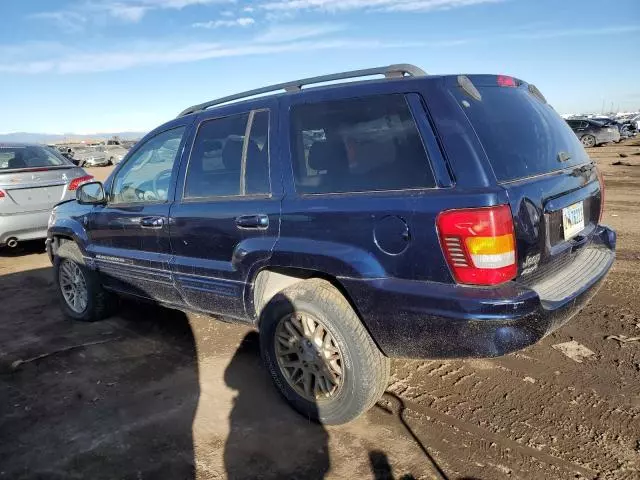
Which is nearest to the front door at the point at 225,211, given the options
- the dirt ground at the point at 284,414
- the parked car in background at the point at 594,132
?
the dirt ground at the point at 284,414

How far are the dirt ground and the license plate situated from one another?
101 centimetres

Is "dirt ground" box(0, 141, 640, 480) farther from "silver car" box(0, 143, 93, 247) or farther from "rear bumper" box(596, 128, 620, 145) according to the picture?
"rear bumper" box(596, 128, 620, 145)

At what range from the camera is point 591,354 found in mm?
3520

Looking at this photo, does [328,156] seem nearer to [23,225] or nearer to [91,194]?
[91,194]

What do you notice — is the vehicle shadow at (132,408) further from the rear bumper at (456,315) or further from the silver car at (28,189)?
the silver car at (28,189)

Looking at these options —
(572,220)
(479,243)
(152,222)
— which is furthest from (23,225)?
(572,220)

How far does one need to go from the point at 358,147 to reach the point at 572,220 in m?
1.28

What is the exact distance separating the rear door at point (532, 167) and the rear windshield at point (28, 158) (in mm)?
6690

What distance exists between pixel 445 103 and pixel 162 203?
2166 millimetres

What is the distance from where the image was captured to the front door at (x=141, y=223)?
12.1ft

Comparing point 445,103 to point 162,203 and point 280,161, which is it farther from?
point 162,203

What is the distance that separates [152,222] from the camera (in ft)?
12.1

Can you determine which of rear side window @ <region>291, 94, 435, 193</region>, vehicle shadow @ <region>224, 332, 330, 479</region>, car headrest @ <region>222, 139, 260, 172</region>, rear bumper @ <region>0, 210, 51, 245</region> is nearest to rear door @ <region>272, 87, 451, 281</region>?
rear side window @ <region>291, 94, 435, 193</region>

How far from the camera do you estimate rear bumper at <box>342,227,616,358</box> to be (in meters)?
2.27
